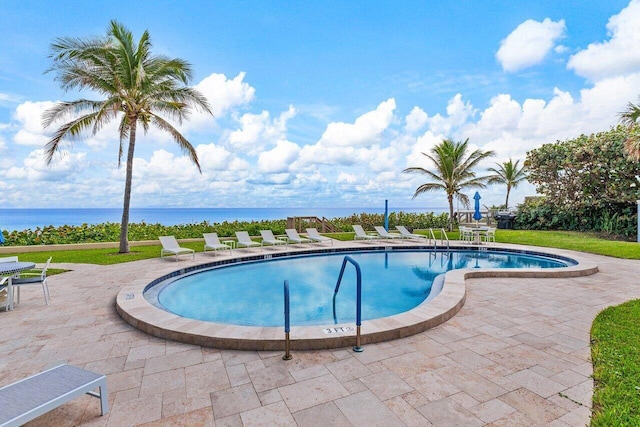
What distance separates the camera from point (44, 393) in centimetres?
257

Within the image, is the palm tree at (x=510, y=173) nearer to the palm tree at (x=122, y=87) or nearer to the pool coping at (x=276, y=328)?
the palm tree at (x=122, y=87)

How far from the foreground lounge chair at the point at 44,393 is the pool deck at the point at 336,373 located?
32 centimetres

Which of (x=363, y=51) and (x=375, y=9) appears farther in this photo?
(x=363, y=51)

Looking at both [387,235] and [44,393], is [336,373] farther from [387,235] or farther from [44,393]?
[387,235]

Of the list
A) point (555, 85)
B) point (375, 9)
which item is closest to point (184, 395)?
point (375, 9)

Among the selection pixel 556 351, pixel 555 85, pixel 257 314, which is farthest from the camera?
pixel 555 85

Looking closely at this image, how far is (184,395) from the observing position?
122 inches

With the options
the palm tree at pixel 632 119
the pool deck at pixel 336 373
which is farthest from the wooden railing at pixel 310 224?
the palm tree at pixel 632 119

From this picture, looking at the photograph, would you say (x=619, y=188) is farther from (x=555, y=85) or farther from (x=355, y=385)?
(x=355, y=385)

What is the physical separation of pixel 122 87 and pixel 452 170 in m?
17.2

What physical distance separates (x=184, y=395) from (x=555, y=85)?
20.5 meters

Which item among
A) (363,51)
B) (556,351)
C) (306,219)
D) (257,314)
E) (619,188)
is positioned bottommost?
(257,314)

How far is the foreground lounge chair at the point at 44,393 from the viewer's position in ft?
7.66

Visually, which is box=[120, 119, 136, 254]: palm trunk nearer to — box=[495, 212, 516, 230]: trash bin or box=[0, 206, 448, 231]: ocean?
box=[495, 212, 516, 230]: trash bin
